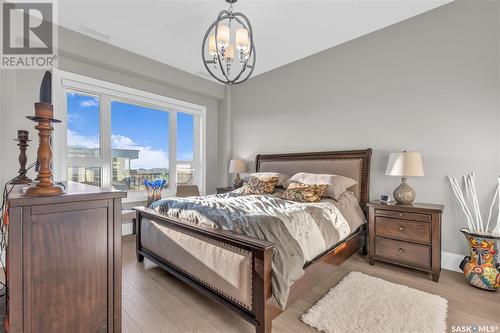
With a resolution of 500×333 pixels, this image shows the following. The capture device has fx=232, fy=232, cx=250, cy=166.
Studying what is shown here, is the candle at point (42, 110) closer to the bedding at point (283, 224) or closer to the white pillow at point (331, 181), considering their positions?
the bedding at point (283, 224)

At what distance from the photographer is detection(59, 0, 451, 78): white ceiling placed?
2.57 metres

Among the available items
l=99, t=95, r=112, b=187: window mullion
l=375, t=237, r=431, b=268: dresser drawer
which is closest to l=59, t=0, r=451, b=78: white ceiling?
l=99, t=95, r=112, b=187: window mullion

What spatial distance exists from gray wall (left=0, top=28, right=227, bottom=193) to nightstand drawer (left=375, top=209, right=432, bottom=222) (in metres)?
3.19

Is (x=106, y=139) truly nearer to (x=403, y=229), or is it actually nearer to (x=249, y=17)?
(x=249, y=17)

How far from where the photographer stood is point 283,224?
1.73 meters

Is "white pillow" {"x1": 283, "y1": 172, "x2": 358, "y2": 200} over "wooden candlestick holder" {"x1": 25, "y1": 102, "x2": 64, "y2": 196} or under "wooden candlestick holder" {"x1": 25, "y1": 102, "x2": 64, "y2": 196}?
under

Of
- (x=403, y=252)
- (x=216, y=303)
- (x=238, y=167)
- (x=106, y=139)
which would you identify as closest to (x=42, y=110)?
(x=216, y=303)

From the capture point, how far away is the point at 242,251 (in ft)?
5.24

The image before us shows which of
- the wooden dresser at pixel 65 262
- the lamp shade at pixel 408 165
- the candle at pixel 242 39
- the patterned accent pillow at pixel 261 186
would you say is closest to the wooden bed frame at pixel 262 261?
the lamp shade at pixel 408 165

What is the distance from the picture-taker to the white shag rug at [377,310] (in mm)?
1634

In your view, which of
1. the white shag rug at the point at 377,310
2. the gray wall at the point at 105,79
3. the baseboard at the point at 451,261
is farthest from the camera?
the gray wall at the point at 105,79

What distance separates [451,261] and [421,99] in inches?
73.8

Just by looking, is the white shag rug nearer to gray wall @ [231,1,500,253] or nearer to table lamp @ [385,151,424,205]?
table lamp @ [385,151,424,205]

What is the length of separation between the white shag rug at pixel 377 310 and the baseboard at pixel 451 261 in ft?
2.72
